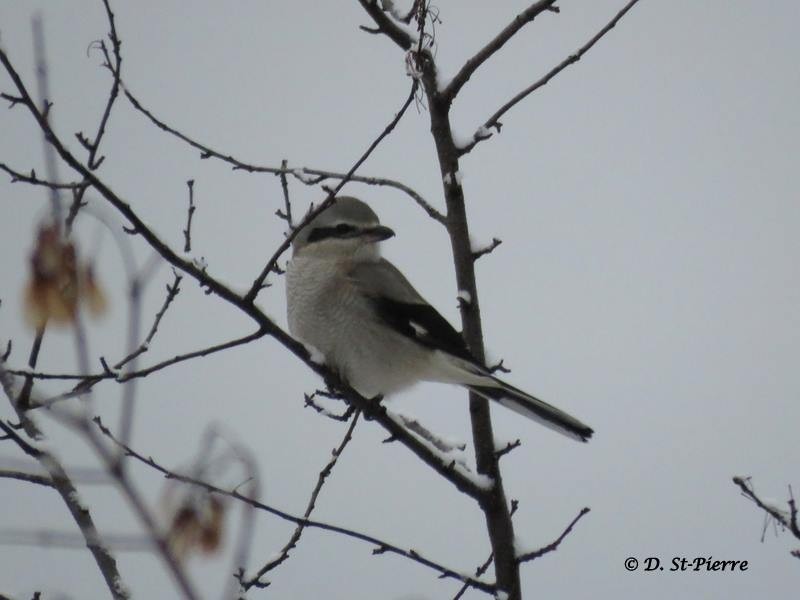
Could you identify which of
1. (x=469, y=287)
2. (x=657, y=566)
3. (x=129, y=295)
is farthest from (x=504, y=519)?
(x=129, y=295)

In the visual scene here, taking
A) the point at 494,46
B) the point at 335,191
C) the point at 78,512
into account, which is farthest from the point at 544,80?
the point at 78,512

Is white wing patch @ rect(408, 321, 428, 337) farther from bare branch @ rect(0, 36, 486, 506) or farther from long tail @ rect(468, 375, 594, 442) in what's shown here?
bare branch @ rect(0, 36, 486, 506)

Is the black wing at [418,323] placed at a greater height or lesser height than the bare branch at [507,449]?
greater

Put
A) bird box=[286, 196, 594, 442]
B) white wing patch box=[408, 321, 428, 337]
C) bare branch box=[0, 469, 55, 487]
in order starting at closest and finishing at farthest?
bare branch box=[0, 469, 55, 487], bird box=[286, 196, 594, 442], white wing patch box=[408, 321, 428, 337]

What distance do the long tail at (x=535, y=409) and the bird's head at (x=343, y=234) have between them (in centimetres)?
94

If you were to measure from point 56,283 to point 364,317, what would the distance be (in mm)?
2090

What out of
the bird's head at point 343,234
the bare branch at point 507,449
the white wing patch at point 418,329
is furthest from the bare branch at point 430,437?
the bird's head at point 343,234

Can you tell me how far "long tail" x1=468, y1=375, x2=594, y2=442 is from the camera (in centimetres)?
353

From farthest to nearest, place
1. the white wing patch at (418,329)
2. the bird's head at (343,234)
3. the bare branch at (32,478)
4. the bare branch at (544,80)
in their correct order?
the bird's head at (343,234) → the white wing patch at (418,329) → the bare branch at (544,80) → the bare branch at (32,478)

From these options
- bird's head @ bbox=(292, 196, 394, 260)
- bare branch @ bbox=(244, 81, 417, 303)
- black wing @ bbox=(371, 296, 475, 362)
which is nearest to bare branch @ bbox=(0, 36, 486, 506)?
bare branch @ bbox=(244, 81, 417, 303)

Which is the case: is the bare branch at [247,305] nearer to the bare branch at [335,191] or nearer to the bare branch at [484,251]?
the bare branch at [335,191]

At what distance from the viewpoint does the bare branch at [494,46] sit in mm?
2969

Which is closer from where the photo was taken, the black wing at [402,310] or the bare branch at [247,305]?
the bare branch at [247,305]

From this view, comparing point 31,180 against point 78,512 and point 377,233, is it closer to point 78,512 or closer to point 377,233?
point 78,512
